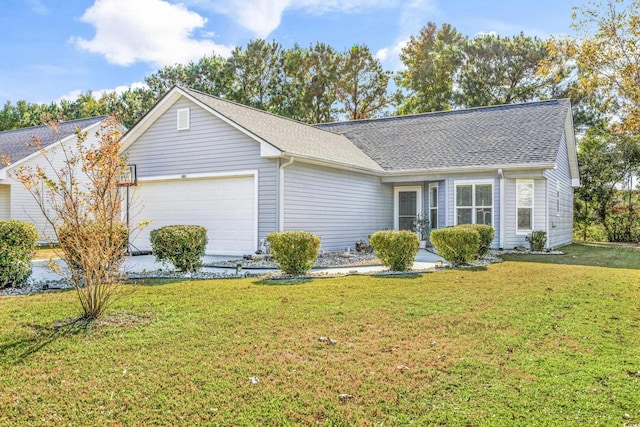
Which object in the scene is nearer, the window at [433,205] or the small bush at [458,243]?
the small bush at [458,243]

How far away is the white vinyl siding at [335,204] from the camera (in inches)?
500

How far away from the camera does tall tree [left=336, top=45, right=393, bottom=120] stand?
35.1 m

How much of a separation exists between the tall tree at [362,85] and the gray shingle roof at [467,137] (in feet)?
47.5

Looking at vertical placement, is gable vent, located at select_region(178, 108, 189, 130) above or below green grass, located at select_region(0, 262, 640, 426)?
above

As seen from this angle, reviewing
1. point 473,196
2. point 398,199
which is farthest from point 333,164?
point 473,196

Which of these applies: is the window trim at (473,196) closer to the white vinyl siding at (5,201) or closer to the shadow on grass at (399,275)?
the shadow on grass at (399,275)

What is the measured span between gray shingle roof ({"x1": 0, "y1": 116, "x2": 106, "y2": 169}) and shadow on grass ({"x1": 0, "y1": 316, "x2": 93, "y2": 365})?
694 inches

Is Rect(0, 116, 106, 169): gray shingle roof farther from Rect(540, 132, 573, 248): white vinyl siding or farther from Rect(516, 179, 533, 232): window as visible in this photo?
Rect(540, 132, 573, 248): white vinyl siding

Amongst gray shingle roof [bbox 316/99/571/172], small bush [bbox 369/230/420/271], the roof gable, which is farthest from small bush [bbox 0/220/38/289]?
gray shingle roof [bbox 316/99/571/172]

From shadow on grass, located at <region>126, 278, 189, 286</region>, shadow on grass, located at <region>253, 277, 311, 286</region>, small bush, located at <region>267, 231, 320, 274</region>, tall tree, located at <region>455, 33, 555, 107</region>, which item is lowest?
shadow on grass, located at <region>126, 278, 189, 286</region>

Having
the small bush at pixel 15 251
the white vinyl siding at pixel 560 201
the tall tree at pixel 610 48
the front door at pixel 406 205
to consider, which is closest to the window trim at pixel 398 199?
the front door at pixel 406 205

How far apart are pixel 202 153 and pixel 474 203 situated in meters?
8.80

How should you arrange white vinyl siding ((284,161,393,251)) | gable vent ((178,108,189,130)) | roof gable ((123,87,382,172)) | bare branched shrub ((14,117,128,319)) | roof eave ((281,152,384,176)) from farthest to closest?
gable vent ((178,108,189,130)), white vinyl siding ((284,161,393,251)), roof gable ((123,87,382,172)), roof eave ((281,152,384,176)), bare branched shrub ((14,117,128,319))

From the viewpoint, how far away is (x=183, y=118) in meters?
14.0
